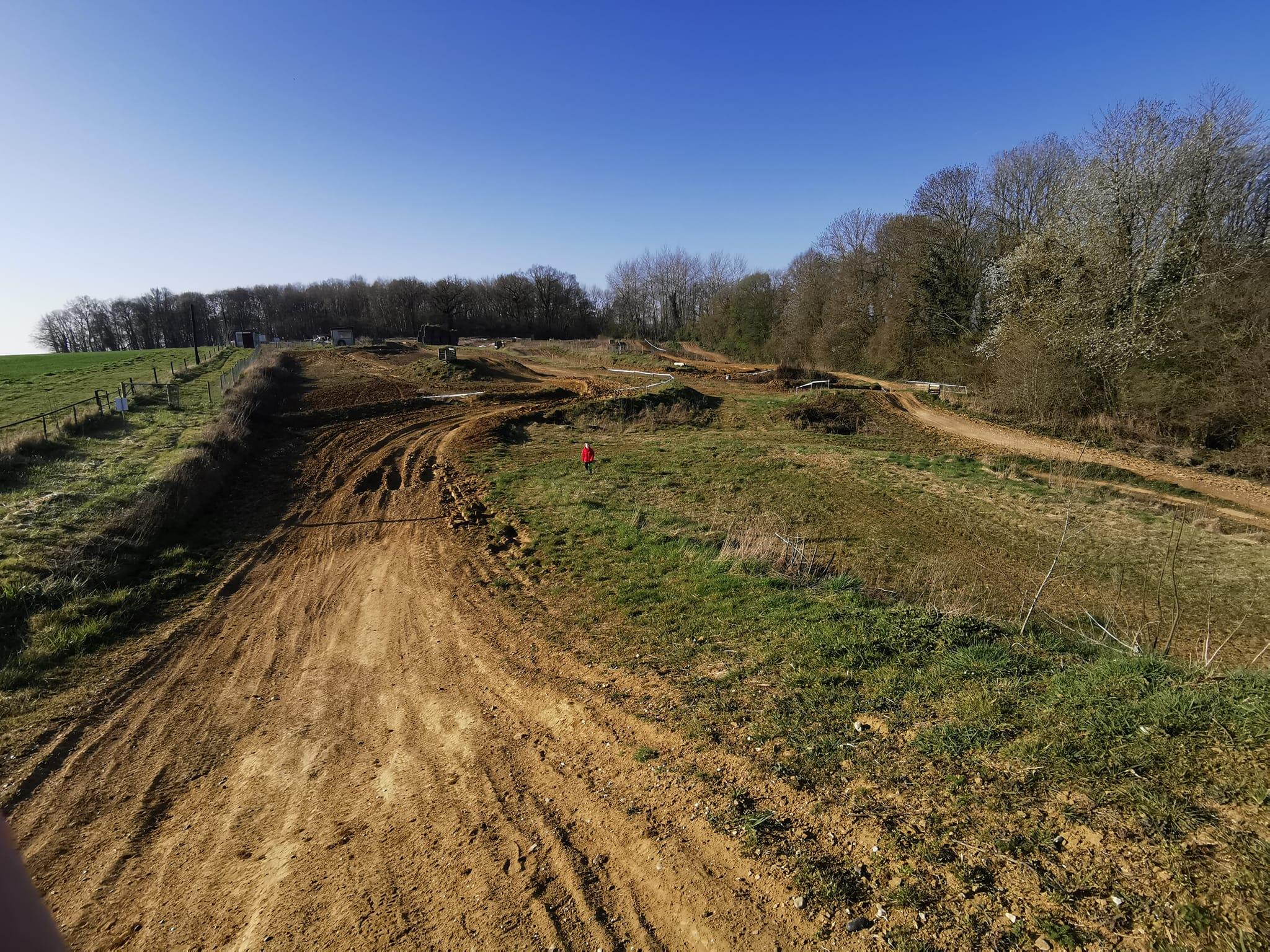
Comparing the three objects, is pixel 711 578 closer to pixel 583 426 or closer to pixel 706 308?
pixel 583 426

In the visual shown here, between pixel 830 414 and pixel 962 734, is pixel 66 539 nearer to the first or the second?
pixel 962 734

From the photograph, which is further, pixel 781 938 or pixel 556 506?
pixel 556 506

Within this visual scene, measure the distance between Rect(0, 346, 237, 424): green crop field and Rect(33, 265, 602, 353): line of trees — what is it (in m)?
32.0

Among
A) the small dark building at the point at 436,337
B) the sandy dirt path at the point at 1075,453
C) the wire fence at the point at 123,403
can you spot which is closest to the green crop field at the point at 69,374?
the wire fence at the point at 123,403

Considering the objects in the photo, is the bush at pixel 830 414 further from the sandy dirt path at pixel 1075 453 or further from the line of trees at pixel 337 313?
the line of trees at pixel 337 313

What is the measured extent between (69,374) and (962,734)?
62.6 metres

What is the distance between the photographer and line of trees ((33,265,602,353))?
3720 inches

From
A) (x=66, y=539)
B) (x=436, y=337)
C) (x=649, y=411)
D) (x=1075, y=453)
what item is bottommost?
(x=1075, y=453)

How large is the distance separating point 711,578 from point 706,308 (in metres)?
72.9

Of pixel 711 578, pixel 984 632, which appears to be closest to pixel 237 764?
pixel 711 578

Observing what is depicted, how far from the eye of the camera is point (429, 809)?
15.9ft

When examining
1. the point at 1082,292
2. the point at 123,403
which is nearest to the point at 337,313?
the point at 123,403

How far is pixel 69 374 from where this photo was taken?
44844mm

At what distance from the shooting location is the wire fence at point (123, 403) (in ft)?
59.9
